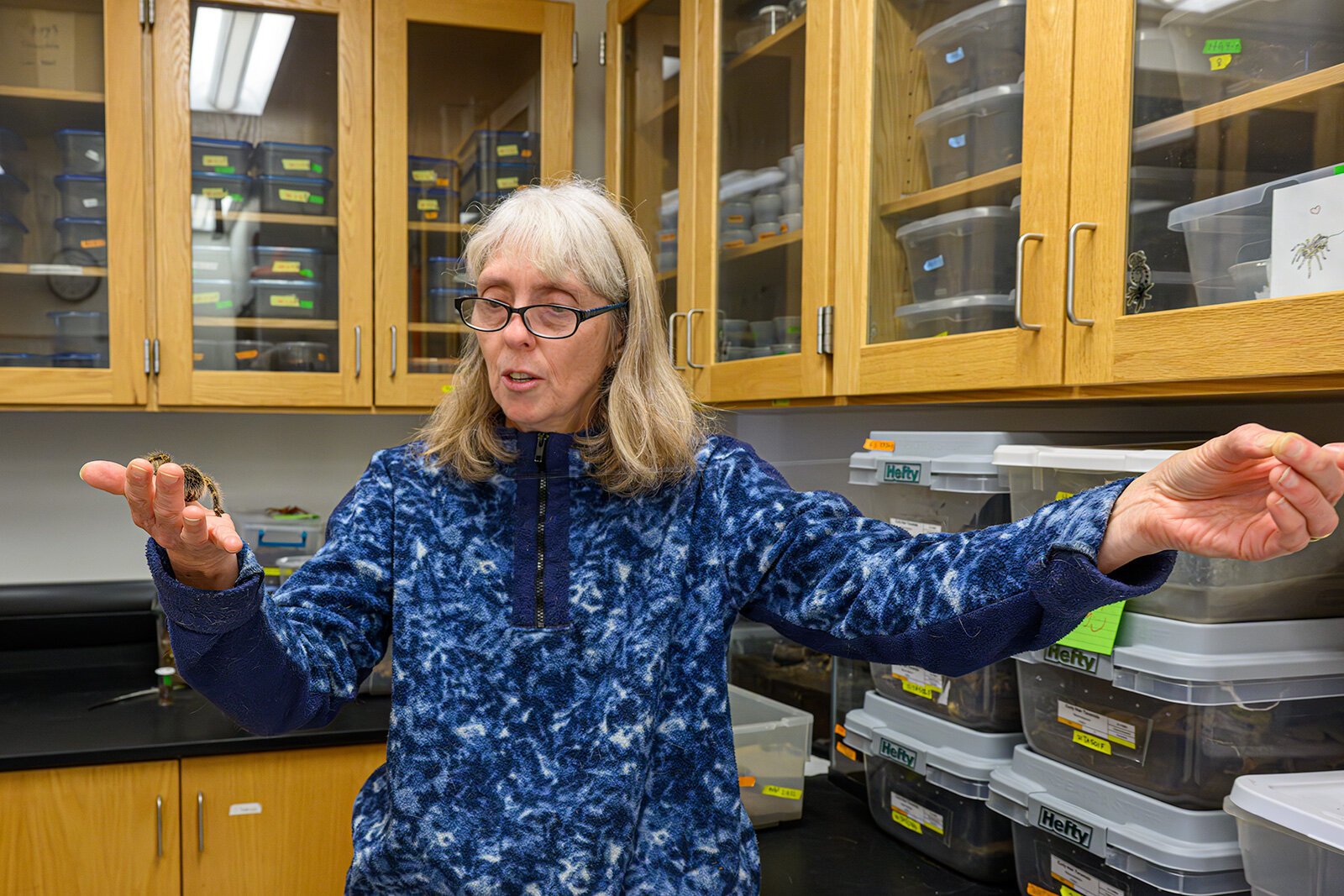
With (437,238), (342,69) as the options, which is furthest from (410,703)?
(342,69)

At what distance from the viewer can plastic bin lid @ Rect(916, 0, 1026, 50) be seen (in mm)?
1301

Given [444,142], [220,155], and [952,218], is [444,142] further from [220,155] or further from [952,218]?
[952,218]

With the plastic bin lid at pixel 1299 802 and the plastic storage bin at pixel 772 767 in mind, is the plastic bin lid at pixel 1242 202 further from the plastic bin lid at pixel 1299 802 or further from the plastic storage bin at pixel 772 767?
the plastic storage bin at pixel 772 767

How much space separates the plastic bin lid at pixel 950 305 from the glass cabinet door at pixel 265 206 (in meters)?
1.35

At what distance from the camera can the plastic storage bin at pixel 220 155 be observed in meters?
2.27

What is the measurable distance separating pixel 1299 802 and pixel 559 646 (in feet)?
2.38

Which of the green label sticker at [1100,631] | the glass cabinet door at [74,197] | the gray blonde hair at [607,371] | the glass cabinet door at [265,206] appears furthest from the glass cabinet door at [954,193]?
the glass cabinet door at [74,197]

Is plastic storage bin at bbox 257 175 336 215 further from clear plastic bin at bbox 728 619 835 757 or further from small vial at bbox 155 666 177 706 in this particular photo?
clear plastic bin at bbox 728 619 835 757

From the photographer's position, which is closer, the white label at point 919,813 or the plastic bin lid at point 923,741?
the plastic bin lid at point 923,741

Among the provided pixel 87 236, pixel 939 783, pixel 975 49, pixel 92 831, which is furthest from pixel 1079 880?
pixel 87 236

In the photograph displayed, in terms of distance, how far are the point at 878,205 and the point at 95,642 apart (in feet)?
6.66

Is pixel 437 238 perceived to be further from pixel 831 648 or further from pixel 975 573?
pixel 975 573

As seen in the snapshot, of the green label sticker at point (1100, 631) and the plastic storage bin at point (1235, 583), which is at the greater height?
the plastic storage bin at point (1235, 583)

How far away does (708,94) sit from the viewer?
2.00 metres
